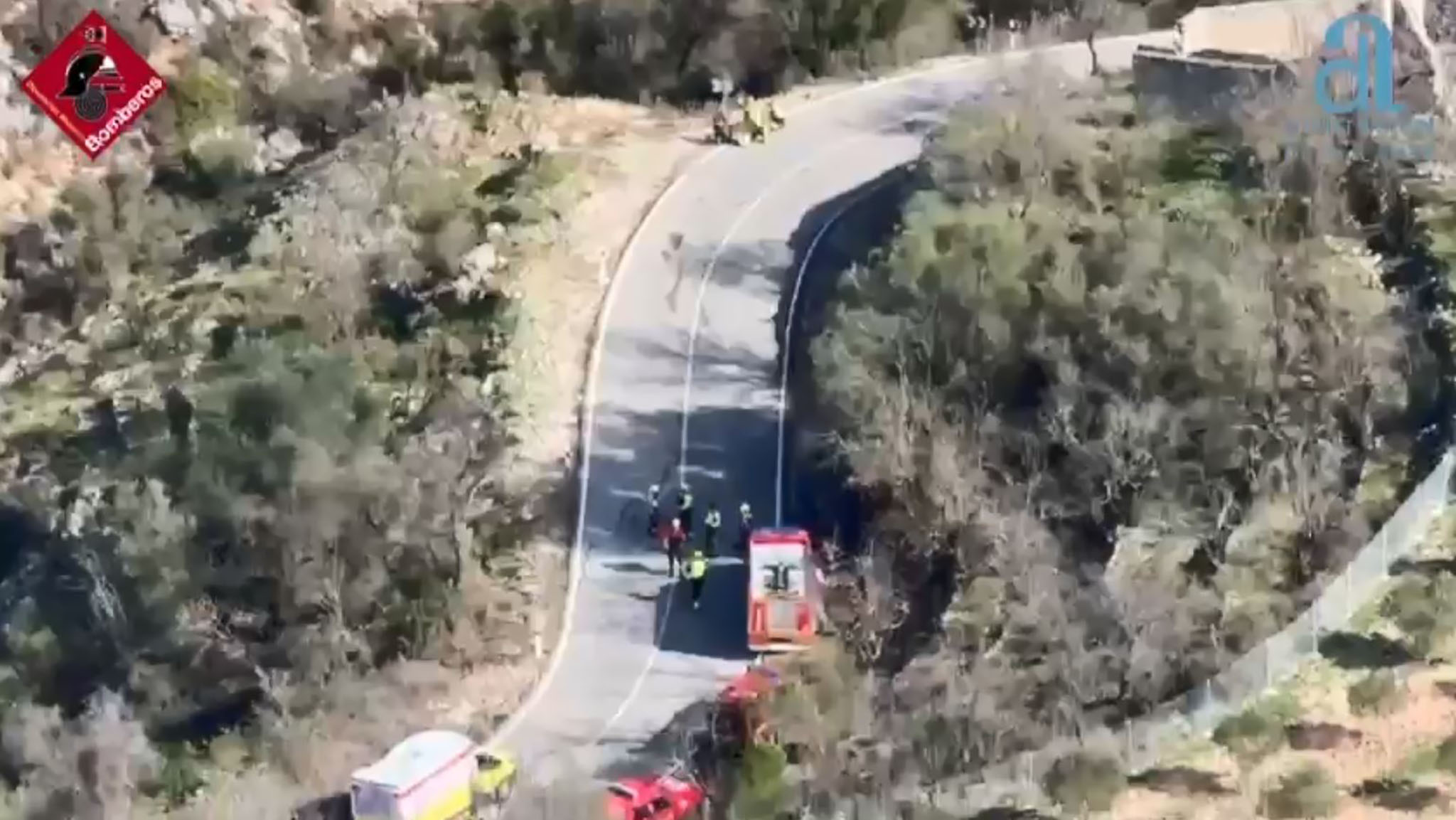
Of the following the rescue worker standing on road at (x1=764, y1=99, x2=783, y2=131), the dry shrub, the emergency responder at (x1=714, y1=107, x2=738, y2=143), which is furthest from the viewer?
the rescue worker standing on road at (x1=764, y1=99, x2=783, y2=131)

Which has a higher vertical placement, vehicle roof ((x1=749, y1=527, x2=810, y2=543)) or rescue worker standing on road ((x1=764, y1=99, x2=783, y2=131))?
rescue worker standing on road ((x1=764, y1=99, x2=783, y2=131))

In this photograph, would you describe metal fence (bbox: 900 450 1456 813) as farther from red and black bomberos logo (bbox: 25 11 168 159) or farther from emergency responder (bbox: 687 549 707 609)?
red and black bomberos logo (bbox: 25 11 168 159)

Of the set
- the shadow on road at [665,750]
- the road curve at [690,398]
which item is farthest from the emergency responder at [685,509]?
the shadow on road at [665,750]

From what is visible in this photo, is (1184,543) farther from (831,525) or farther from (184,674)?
(184,674)

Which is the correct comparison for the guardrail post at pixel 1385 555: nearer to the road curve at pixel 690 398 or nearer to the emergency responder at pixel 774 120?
the road curve at pixel 690 398

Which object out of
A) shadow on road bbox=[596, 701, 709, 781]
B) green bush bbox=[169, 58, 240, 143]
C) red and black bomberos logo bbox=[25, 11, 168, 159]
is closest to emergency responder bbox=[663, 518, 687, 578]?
shadow on road bbox=[596, 701, 709, 781]

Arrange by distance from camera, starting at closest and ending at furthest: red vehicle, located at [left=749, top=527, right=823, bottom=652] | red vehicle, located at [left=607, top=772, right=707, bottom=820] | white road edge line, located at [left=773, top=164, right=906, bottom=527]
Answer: red vehicle, located at [left=607, top=772, right=707, bottom=820] < red vehicle, located at [left=749, top=527, right=823, bottom=652] < white road edge line, located at [left=773, top=164, right=906, bottom=527]
